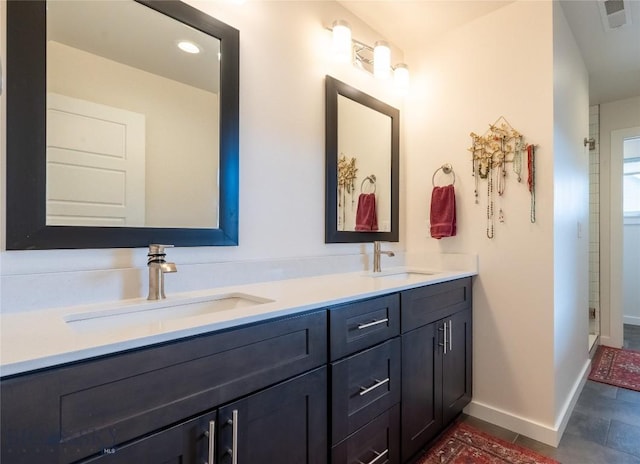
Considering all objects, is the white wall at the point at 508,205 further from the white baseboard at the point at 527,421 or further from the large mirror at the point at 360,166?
the large mirror at the point at 360,166

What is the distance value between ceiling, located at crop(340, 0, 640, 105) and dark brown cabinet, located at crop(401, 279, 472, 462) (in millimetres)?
1537

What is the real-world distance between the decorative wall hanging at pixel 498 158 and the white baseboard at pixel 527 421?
1.00m

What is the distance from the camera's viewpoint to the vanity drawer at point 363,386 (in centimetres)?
116

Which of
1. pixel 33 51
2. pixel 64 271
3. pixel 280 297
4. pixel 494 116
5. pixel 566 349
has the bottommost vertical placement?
pixel 566 349

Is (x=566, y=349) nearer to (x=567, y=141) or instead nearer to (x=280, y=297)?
(x=567, y=141)

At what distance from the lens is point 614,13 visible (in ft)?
6.49

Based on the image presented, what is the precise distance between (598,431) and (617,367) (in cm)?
123

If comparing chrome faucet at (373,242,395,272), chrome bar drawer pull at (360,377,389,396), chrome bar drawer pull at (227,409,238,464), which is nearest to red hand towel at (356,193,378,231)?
chrome faucet at (373,242,395,272)

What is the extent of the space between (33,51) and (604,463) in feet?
8.92

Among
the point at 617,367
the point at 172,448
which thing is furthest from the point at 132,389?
the point at 617,367

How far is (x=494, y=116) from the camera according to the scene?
78.5 inches

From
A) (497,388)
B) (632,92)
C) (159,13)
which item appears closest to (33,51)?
(159,13)

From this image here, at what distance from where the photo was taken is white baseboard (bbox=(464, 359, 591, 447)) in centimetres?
177

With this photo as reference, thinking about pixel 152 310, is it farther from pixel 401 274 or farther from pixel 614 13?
pixel 614 13
